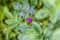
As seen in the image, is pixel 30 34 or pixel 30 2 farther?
pixel 30 2

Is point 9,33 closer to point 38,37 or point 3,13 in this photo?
point 3,13

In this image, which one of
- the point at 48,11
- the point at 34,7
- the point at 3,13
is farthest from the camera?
the point at 3,13

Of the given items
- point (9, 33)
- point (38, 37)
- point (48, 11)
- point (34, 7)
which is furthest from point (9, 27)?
point (48, 11)

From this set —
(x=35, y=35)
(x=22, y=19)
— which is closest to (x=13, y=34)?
(x=22, y=19)

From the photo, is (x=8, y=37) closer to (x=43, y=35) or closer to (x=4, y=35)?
(x=4, y=35)

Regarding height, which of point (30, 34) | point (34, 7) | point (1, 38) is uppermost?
point (34, 7)

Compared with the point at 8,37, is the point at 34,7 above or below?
above

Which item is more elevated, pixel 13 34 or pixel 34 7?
pixel 34 7

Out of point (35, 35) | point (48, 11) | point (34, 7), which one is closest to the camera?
point (48, 11)

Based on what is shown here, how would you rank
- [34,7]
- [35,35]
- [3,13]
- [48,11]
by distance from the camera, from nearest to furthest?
1. [48,11]
2. [35,35]
3. [34,7]
4. [3,13]
